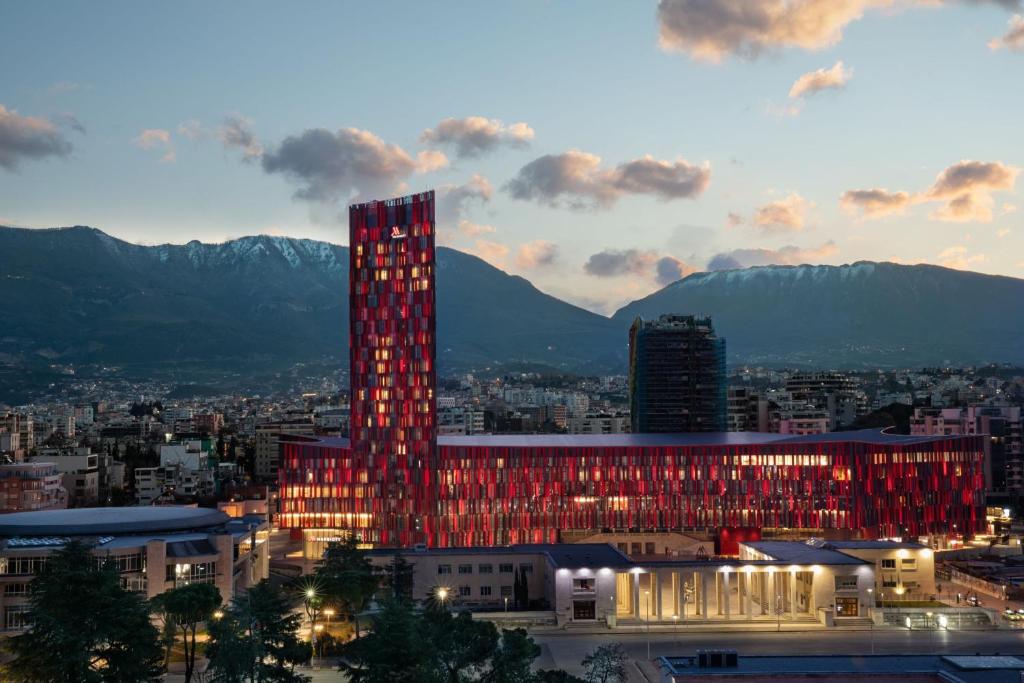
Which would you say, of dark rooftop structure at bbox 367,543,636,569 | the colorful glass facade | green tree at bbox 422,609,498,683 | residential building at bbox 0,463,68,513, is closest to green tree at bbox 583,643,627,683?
green tree at bbox 422,609,498,683

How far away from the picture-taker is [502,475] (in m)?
140

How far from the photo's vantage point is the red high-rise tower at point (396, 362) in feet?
456

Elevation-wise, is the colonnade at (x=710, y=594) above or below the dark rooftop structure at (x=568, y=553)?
below

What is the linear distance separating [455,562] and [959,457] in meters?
65.6

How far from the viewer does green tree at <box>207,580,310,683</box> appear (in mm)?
61500

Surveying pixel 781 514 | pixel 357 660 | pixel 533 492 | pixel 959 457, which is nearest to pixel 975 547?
pixel 959 457

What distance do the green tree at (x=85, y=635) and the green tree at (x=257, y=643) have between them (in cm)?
397

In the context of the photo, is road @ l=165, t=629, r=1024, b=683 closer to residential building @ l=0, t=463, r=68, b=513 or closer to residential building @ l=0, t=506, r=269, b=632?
residential building @ l=0, t=506, r=269, b=632

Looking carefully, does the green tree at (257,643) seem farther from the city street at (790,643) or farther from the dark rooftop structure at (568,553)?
the dark rooftop structure at (568,553)

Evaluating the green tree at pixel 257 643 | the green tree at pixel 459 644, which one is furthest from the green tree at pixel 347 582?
the green tree at pixel 459 644

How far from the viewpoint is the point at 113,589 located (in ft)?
223

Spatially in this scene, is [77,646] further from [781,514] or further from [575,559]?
[781,514]

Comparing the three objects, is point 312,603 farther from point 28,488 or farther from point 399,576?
point 28,488

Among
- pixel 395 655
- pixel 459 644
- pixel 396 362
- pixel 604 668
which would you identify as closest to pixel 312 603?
pixel 459 644
